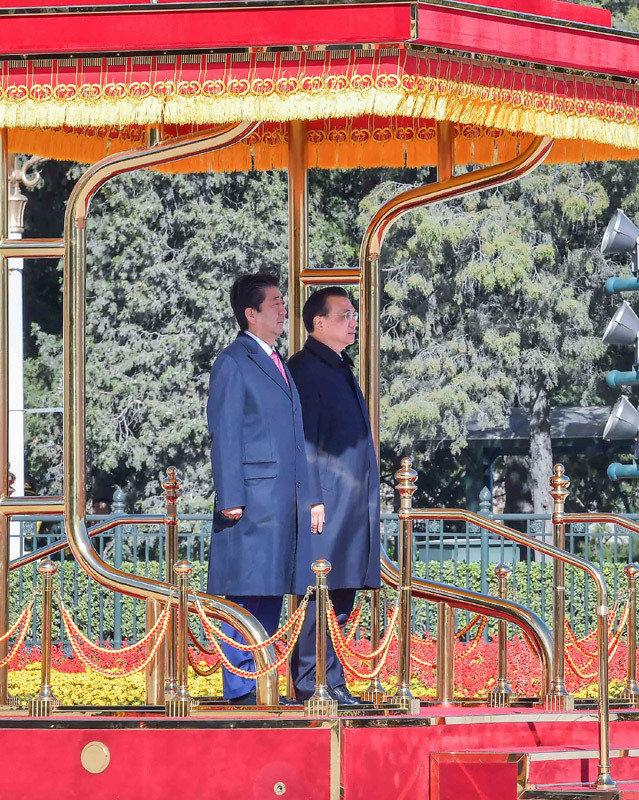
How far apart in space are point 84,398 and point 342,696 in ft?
6.11

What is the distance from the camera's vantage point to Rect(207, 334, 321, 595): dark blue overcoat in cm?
797

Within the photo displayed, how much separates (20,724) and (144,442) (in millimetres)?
14789

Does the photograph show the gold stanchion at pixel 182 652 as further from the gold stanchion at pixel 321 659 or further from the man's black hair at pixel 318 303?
the man's black hair at pixel 318 303

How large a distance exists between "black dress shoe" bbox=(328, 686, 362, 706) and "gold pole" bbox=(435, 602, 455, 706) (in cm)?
66

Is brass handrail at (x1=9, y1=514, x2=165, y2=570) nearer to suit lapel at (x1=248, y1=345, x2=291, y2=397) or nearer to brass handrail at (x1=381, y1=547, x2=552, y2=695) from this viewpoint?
suit lapel at (x1=248, y1=345, x2=291, y2=397)

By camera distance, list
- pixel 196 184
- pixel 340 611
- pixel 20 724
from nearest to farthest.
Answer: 1. pixel 20 724
2. pixel 340 611
3. pixel 196 184

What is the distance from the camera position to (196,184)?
2183 cm

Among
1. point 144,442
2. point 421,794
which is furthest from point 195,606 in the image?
point 144,442

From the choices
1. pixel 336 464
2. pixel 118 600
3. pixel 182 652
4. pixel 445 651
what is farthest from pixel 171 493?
pixel 118 600

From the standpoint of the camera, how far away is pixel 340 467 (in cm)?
848

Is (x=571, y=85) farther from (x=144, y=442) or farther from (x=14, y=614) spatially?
(x=144, y=442)

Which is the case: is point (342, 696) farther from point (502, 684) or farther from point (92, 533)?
point (92, 533)

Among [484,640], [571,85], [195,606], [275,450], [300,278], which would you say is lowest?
[484,640]

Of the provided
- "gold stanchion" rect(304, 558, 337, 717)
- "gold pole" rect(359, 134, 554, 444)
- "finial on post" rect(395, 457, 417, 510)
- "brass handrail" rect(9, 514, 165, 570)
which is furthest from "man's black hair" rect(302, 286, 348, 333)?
"gold stanchion" rect(304, 558, 337, 717)
